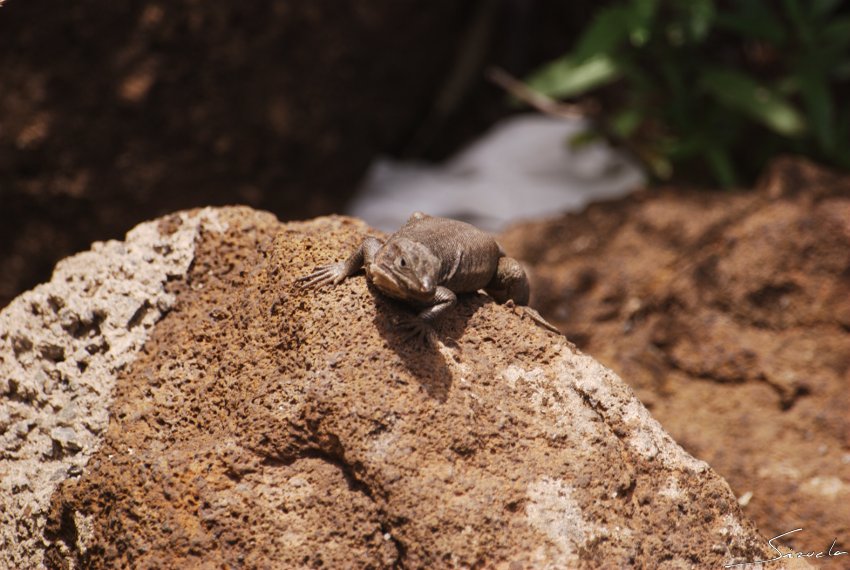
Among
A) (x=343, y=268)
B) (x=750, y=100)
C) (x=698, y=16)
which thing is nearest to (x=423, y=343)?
(x=343, y=268)

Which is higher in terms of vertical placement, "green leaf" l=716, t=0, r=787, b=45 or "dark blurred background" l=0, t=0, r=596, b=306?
"green leaf" l=716, t=0, r=787, b=45

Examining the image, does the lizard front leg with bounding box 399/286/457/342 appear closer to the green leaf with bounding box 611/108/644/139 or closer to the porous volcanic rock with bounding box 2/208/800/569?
the porous volcanic rock with bounding box 2/208/800/569

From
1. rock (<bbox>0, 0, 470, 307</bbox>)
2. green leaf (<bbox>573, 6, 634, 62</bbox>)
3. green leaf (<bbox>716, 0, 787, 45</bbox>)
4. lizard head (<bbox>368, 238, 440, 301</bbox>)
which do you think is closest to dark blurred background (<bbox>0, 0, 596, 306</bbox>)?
rock (<bbox>0, 0, 470, 307</bbox>)

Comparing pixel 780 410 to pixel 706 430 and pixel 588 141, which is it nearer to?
pixel 706 430

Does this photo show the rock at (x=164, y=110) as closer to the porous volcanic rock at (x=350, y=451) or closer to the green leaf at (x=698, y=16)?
the green leaf at (x=698, y=16)

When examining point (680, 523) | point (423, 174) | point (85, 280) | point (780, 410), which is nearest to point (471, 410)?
point (680, 523)
